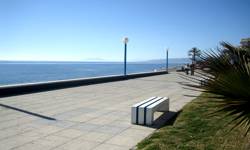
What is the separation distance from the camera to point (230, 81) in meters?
2.70

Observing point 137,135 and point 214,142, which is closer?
point 214,142

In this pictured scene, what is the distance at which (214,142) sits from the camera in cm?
459

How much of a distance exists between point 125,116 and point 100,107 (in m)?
1.47

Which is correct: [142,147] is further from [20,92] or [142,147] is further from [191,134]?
[20,92]

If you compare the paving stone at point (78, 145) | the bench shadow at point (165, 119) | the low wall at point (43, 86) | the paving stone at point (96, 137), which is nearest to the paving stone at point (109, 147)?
the paving stone at point (78, 145)

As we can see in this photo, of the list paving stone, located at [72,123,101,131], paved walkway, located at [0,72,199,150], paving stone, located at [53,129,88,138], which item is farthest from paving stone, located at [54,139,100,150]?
paving stone, located at [72,123,101,131]

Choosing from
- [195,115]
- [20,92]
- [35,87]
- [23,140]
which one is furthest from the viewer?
[35,87]

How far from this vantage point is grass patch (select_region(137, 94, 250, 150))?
14.3 feet

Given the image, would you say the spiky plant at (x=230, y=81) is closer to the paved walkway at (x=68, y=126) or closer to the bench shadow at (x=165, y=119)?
the paved walkway at (x=68, y=126)

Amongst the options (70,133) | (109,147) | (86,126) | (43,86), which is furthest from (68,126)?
(43,86)

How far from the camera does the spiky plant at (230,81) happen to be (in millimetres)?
2674

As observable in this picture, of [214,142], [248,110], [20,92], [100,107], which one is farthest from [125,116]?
[20,92]

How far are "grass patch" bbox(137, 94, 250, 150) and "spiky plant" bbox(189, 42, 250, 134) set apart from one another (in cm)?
82

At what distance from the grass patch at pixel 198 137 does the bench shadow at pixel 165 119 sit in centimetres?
32
